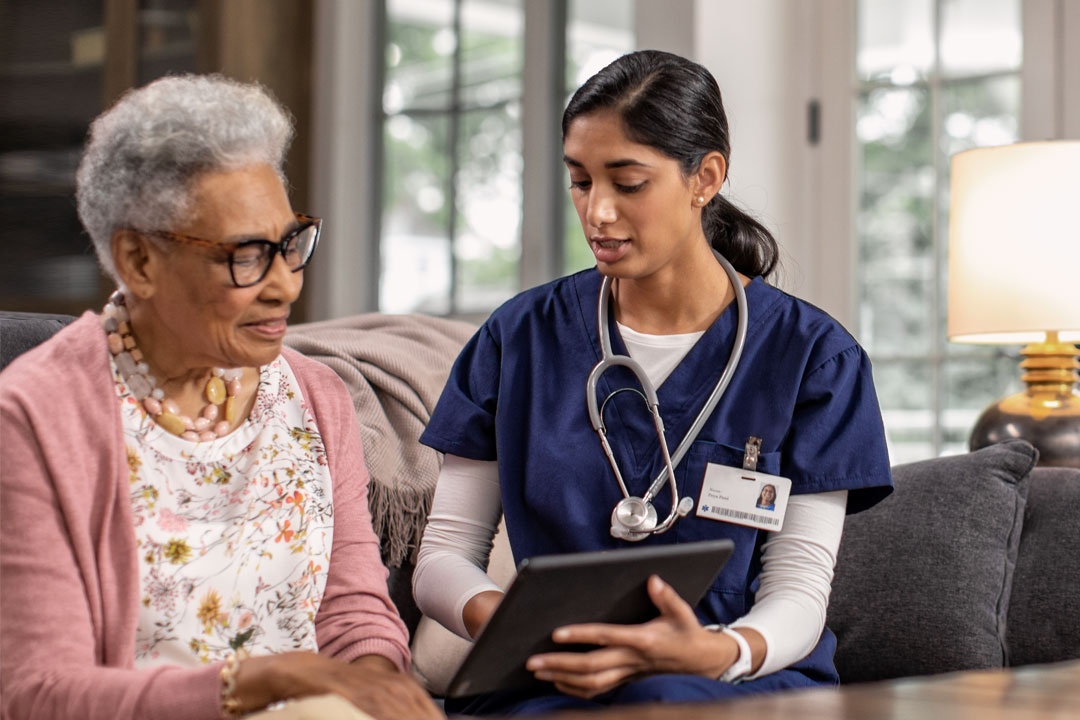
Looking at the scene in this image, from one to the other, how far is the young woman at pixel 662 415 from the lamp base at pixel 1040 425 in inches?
29.0

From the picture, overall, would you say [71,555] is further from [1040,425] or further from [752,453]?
[1040,425]

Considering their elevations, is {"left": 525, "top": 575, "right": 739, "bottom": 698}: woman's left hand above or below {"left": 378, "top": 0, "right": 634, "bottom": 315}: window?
below

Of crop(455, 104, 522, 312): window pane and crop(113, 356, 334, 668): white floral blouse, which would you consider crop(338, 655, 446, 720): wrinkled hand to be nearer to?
crop(113, 356, 334, 668): white floral blouse

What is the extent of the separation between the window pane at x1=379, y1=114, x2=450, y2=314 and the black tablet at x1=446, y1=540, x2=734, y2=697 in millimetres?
2491

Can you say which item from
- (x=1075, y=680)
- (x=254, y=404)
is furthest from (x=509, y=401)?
(x=1075, y=680)

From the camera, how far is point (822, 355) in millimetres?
1474

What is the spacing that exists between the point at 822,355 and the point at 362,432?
0.74 m

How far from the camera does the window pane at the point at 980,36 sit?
285 cm

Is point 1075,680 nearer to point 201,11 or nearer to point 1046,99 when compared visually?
point 1046,99

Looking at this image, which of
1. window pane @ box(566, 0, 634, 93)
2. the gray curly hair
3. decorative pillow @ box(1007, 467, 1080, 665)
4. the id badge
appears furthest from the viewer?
window pane @ box(566, 0, 634, 93)

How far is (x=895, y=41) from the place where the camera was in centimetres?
301

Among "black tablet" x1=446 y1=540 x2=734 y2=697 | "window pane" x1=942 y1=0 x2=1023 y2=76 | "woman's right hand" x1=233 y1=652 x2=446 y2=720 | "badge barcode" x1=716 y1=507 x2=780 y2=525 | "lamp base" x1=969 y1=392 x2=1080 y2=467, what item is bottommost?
"woman's right hand" x1=233 y1=652 x2=446 y2=720

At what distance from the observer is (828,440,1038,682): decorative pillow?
1.73 metres

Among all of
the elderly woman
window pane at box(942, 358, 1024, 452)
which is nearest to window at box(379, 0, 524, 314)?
window pane at box(942, 358, 1024, 452)
